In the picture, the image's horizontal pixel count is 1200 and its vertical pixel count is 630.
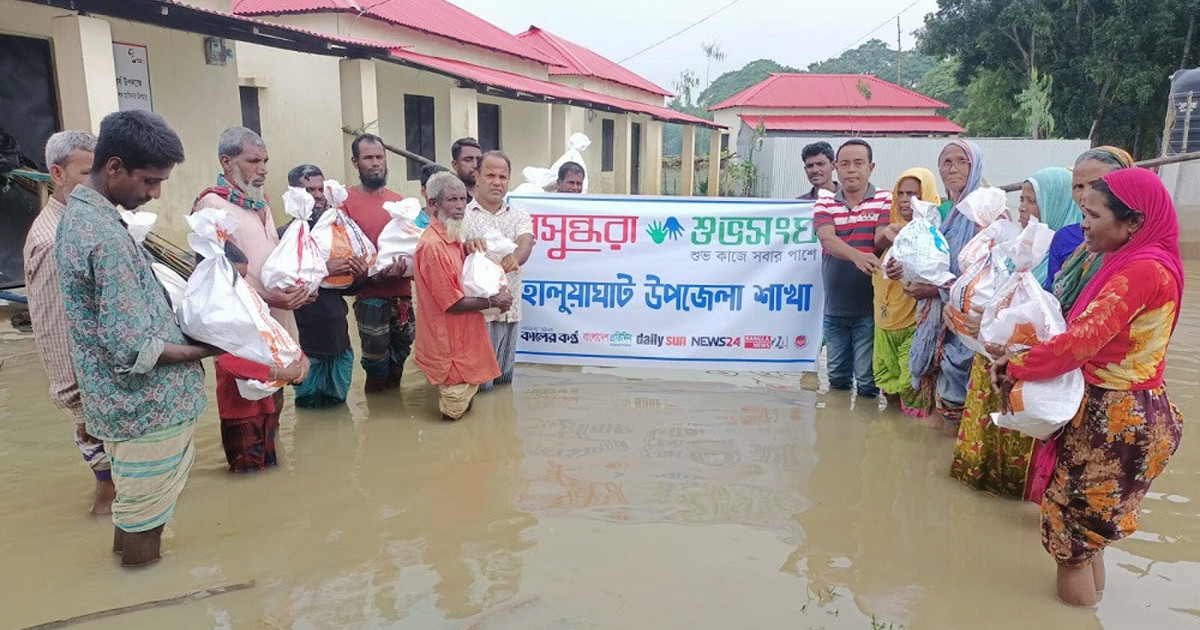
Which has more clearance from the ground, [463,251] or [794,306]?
[463,251]

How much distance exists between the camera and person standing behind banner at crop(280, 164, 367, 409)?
4.41 metres

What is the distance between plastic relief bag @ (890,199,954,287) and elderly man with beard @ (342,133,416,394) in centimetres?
273

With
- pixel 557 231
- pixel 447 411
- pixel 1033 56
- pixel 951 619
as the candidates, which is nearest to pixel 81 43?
pixel 557 231

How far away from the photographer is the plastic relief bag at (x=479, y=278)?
4246 mm

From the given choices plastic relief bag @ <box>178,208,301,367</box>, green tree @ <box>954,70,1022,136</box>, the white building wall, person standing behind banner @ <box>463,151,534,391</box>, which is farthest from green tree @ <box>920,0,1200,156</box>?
plastic relief bag @ <box>178,208,301,367</box>

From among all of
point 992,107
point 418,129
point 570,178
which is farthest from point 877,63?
point 570,178

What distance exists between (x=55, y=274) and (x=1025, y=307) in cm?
346

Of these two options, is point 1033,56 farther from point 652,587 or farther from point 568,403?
point 652,587

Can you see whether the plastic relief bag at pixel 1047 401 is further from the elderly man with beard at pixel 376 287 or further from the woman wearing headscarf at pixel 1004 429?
the elderly man with beard at pixel 376 287

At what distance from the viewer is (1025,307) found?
2.74 meters

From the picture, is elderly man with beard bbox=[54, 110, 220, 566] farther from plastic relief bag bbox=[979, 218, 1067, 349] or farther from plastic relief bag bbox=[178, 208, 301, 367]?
plastic relief bag bbox=[979, 218, 1067, 349]

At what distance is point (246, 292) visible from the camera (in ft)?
9.05

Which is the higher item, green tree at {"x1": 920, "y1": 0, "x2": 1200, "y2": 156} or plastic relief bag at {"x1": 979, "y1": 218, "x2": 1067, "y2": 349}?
green tree at {"x1": 920, "y1": 0, "x2": 1200, "y2": 156}

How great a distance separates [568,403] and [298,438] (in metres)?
1.56
